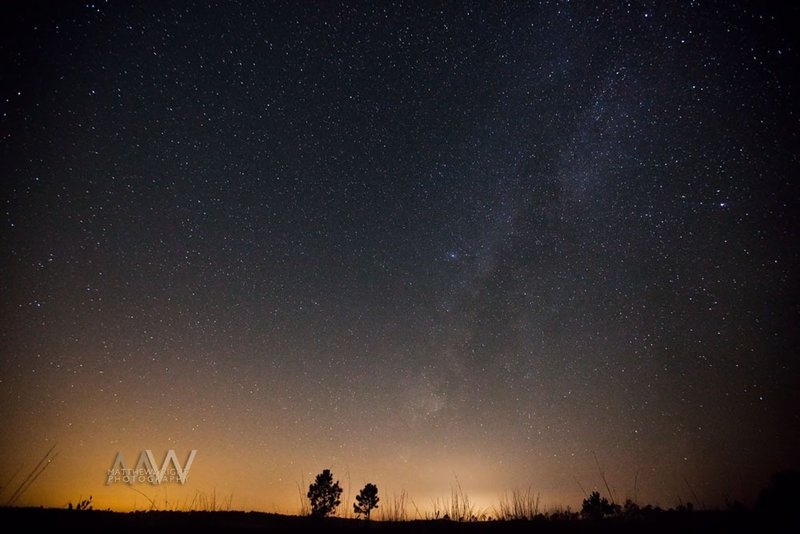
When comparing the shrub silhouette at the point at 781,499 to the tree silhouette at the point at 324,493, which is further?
the tree silhouette at the point at 324,493

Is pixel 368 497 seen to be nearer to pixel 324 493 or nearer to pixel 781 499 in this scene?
pixel 324 493

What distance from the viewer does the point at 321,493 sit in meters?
18.0

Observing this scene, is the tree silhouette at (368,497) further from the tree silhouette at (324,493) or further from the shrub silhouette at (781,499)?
the shrub silhouette at (781,499)

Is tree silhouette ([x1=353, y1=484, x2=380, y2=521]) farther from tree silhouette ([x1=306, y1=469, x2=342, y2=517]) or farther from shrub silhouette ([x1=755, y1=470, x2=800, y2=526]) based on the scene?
shrub silhouette ([x1=755, y1=470, x2=800, y2=526])

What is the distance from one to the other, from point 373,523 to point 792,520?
6.83m

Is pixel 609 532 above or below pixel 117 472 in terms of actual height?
below

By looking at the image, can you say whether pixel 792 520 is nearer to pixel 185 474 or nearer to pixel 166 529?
pixel 166 529

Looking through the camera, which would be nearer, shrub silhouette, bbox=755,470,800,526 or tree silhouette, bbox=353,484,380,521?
shrub silhouette, bbox=755,470,800,526

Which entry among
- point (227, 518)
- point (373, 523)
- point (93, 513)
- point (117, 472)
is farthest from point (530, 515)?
point (117, 472)

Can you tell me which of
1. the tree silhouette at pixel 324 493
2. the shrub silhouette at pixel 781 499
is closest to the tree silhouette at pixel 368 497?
the tree silhouette at pixel 324 493

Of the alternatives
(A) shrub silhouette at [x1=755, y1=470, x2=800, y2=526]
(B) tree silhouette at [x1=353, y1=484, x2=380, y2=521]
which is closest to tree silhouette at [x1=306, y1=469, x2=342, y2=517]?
(B) tree silhouette at [x1=353, y1=484, x2=380, y2=521]

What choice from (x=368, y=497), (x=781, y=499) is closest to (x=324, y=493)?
(x=368, y=497)

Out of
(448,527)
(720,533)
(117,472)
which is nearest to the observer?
(720,533)

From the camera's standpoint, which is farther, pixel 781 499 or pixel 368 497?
pixel 368 497
